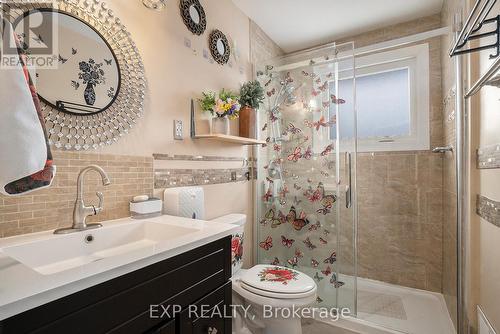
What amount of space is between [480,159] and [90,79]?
1895 millimetres

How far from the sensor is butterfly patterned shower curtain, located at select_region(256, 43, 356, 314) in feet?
6.14

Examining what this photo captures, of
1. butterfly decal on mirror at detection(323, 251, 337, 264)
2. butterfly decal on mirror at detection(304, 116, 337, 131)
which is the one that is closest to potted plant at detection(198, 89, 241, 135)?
butterfly decal on mirror at detection(304, 116, 337, 131)

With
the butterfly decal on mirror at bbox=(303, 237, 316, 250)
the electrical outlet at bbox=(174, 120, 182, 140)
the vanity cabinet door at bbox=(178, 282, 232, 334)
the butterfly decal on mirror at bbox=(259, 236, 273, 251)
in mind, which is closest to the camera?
the vanity cabinet door at bbox=(178, 282, 232, 334)

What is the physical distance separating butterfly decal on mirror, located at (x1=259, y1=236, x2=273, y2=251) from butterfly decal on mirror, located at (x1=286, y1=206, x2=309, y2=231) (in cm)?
25

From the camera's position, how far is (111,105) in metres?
1.17

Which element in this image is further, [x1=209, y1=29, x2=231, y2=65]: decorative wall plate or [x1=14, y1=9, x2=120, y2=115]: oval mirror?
[x1=209, y1=29, x2=231, y2=65]: decorative wall plate

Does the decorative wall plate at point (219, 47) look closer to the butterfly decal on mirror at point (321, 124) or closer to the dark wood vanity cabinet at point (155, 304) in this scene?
the butterfly decal on mirror at point (321, 124)

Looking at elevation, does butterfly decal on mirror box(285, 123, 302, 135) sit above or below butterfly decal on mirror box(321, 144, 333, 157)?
above

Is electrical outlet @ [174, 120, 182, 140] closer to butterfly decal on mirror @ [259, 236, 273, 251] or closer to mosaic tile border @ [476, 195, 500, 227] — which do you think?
butterfly decal on mirror @ [259, 236, 273, 251]

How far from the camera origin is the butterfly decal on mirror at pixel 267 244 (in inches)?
85.8

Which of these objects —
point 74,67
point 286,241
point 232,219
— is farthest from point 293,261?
point 74,67

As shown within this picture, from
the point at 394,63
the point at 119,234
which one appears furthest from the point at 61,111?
the point at 394,63

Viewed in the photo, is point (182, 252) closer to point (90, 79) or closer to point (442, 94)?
point (90, 79)

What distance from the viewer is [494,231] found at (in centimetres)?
108
